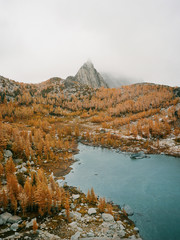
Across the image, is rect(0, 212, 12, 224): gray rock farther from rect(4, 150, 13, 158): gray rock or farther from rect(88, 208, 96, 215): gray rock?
rect(4, 150, 13, 158): gray rock

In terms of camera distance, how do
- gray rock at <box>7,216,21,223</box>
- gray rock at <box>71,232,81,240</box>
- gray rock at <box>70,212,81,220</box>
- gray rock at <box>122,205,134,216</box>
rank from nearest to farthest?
gray rock at <box>71,232,81,240</box> → gray rock at <box>7,216,21,223</box> → gray rock at <box>70,212,81,220</box> → gray rock at <box>122,205,134,216</box>

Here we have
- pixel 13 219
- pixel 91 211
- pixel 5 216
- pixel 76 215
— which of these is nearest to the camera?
pixel 13 219

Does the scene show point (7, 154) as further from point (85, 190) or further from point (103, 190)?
point (103, 190)

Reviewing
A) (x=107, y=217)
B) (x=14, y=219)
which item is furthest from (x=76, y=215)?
(x=14, y=219)

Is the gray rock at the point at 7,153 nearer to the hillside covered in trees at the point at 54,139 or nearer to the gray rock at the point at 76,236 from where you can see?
the hillside covered in trees at the point at 54,139

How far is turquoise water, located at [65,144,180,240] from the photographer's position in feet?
84.0

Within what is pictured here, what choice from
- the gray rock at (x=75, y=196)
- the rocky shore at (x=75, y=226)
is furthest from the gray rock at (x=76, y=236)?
the gray rock at (x=75, y=196)

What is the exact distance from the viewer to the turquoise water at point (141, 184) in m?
25.6

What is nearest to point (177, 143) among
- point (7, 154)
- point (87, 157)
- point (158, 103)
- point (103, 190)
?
point (87, 157)

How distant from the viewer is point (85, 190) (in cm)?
3747

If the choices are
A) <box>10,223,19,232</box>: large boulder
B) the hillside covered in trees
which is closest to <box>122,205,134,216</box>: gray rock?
the hillside covered in trees

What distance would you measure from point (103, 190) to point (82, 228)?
17525 mm

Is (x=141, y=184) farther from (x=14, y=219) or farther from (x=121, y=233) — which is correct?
(x=14, y=219)

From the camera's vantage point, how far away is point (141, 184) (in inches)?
1619
